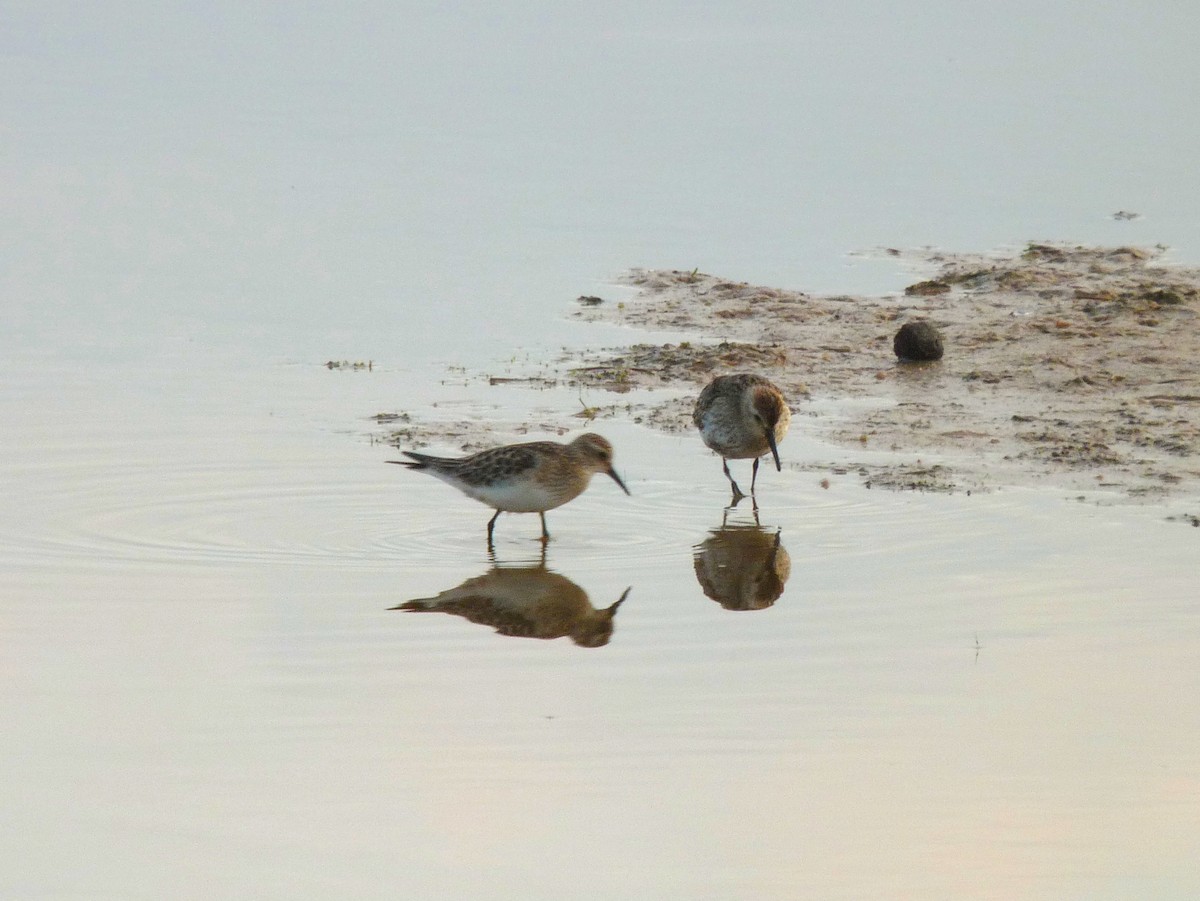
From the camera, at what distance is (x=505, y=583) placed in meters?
9.87

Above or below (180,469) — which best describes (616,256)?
above

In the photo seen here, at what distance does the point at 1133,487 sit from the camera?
1133cm

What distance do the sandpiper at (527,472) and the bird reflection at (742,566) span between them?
0.73 meters

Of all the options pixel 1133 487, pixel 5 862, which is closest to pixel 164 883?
pixel 5 862

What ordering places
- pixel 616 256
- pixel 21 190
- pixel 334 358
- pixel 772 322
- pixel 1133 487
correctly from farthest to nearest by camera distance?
pixel 21 190, pixel 616 256, pixel 772 322, pixel 334 358, pixel 1133 487

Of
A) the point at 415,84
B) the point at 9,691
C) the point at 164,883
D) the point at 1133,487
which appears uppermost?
the point at 415,84

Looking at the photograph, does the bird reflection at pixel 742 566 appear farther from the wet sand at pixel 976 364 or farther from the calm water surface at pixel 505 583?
the wet sand at pixel 976 364

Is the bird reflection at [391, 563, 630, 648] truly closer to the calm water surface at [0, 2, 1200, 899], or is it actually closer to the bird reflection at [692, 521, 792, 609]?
the calm water surface at [0, 2, 1200, 899]

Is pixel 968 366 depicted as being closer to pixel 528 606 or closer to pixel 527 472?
pixel 527 472

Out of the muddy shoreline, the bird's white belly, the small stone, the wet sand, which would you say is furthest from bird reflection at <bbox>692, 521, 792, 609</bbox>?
the small stone

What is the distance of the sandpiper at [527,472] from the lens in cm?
1058

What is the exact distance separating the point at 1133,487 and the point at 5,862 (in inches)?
286

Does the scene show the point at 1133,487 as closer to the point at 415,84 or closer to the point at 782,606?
the point at 782,606

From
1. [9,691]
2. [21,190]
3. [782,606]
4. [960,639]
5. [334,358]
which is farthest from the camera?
[21,190]
